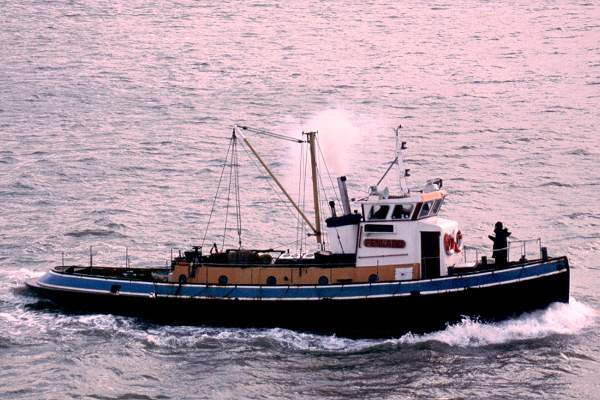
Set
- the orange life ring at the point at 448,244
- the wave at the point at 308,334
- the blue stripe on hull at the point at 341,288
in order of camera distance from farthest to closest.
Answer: the orange life ring at the point at 448,244 → the blue stripe on hull at the point at 341,288 → the wave at the point at 308,334

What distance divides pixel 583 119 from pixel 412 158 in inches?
577

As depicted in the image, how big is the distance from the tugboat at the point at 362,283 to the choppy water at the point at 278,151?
75cm

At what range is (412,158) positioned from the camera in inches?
2852

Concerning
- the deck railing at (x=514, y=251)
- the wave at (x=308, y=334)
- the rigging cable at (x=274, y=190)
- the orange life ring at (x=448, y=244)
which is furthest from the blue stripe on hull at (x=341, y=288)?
the rigging cable at (x=274, y=190)

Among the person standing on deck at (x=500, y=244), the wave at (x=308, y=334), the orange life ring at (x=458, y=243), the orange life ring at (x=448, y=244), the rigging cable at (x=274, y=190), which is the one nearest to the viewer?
the wave at (x=308, y=334)

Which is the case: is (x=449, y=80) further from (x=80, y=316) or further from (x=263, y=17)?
(x=80, y=316)

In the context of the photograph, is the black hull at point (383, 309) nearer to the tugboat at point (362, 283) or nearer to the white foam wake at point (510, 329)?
the tugboat at point (362, 283)

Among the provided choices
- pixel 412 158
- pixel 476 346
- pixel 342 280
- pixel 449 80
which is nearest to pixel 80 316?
pixel 342 280

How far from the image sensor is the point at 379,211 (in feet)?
156

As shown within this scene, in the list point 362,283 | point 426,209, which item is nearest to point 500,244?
point 426,209

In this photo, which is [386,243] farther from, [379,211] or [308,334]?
[308,334]

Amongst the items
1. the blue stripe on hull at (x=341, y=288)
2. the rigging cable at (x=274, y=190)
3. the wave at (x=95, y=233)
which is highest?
the rigging cable at (x=274, y=190)

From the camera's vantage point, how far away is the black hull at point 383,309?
1816 inches

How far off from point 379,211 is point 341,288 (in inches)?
128
